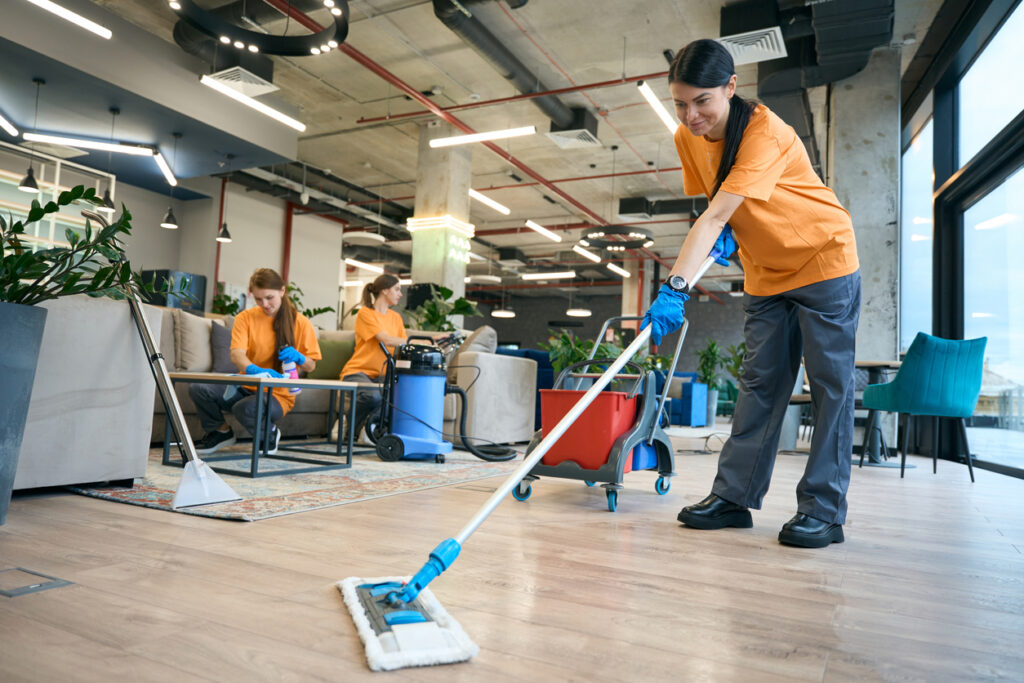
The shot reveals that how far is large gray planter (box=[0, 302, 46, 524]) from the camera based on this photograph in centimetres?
163

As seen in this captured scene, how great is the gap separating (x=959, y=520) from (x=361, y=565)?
2.27 m

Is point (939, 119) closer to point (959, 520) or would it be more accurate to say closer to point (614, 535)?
point (959, 520)

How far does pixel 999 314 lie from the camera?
189 inches

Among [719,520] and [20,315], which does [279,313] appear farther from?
[719,520]

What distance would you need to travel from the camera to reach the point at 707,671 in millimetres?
982

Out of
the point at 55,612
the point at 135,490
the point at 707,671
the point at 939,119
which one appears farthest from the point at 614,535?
the point at 939,119

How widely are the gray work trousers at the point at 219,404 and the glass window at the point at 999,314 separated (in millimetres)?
4795

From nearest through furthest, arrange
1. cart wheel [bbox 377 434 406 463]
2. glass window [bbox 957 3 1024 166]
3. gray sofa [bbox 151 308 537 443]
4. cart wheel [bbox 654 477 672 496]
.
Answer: cart wheel [bbox 654 477 672 496] < cart wheel [bbox 377 434 406 463] < gray sofa [bbox 151 308 537 443] < glass window [bbox 957 3 1024 166]

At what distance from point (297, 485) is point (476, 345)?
2374 mm

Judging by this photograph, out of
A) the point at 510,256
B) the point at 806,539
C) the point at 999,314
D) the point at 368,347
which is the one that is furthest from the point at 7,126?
the point at 510,256

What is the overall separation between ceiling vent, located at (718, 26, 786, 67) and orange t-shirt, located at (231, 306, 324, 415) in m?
4.51

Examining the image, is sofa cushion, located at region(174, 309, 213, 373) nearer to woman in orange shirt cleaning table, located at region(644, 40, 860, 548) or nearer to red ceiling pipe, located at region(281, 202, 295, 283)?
woman in orange shirt cleaning table, located at region(644, 40, 860, 548)

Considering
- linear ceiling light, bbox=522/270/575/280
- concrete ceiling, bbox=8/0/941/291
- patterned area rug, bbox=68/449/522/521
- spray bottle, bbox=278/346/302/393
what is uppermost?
concrete ceiling, bbox=8/0/941/291

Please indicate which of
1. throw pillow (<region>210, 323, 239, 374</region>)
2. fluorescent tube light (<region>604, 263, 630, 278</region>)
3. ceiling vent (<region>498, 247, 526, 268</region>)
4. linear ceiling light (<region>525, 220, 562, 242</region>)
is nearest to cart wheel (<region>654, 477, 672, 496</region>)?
throw pillow (<region>210, 323, 239, 374</region>)
